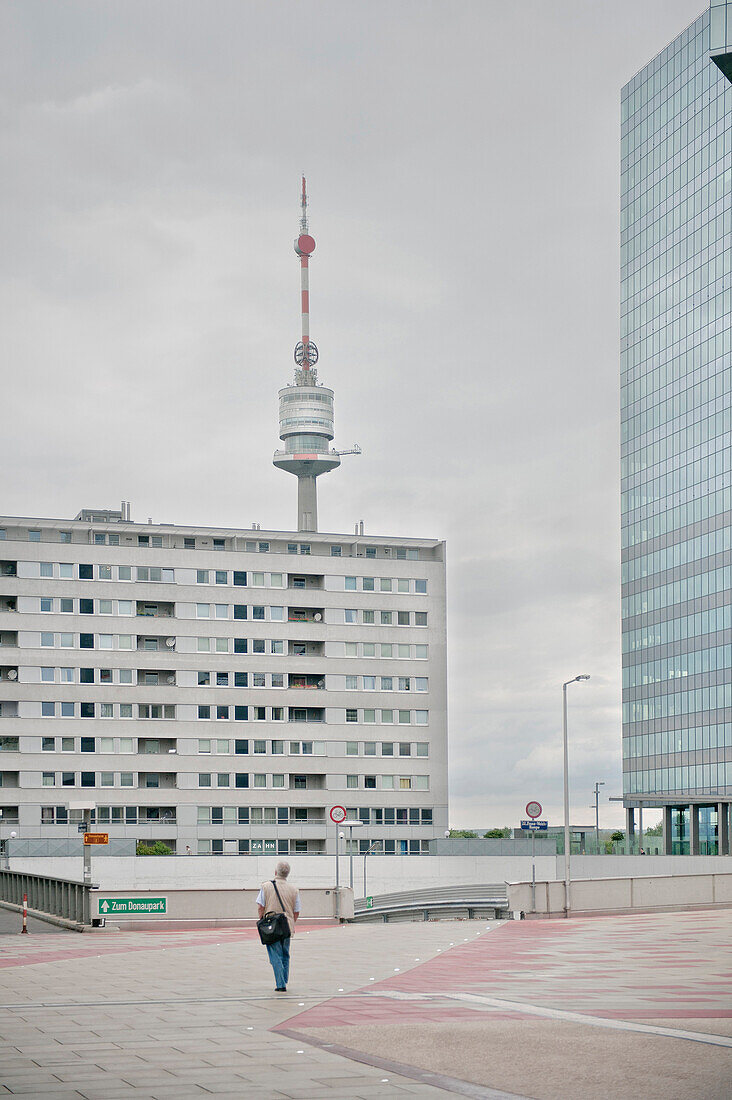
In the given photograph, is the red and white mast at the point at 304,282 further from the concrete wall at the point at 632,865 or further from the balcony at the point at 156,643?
the concrete wall at the point at 632,865

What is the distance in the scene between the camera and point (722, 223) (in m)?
108

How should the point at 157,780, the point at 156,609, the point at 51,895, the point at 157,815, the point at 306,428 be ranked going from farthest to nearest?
the point at 306,428 < the point at 156,609 < the point at 157,780 < the point at 157,815 < the point at 51,895

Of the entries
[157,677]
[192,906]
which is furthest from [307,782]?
[192,906]

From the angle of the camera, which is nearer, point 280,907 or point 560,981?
point 280,907

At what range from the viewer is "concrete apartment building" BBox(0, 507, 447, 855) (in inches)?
4077

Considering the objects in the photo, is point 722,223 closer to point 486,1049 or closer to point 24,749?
point 24,749

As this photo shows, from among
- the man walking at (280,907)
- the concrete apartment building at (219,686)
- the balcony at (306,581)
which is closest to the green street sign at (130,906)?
the man walking at (280,907)

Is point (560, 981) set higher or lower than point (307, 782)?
higher

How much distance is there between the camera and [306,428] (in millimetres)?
185500

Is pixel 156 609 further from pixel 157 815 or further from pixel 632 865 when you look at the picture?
pixel 632 865

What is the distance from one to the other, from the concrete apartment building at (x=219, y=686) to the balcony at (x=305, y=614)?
212mm

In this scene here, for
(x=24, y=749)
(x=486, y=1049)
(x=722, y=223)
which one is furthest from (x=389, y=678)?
(x=486, y=1049)

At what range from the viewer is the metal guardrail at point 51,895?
35.5 metres

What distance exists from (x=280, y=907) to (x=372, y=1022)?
3.04 meters
